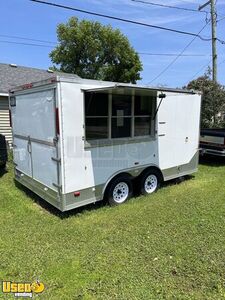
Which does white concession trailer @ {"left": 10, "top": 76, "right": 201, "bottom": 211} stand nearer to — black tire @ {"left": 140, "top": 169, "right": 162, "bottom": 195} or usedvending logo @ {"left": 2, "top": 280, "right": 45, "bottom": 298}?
black tire @ {"left": 140, "top": 169, "right": 162, "bottom": 195}

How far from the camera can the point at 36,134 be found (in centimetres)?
524

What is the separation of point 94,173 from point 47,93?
174cm

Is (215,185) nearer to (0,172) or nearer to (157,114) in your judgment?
(157,114)

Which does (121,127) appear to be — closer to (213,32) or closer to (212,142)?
(212,142)

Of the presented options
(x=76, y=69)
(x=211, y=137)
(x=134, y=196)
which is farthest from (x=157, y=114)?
(x=76, y=69)

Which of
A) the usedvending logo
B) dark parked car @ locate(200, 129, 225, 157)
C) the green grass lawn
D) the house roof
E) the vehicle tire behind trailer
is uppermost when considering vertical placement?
the house roof

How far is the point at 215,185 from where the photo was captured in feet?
22.4

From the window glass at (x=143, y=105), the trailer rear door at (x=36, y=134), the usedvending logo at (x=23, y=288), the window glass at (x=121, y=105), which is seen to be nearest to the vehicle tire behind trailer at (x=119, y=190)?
the trailer rear door at (x=36, y=134)

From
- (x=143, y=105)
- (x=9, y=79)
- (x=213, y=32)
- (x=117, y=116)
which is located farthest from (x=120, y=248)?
(x=213, y=32)

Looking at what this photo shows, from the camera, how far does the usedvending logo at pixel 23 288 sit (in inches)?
114

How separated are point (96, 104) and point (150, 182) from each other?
7.89 ft

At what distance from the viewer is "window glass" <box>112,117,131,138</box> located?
209 inches

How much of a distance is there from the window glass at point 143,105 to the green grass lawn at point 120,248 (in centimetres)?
195

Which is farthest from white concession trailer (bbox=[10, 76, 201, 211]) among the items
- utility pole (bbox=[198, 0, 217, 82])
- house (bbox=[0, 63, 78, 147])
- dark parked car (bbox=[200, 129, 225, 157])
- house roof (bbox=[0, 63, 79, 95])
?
utility pole (bbox=[198, 0, 217, 82])
